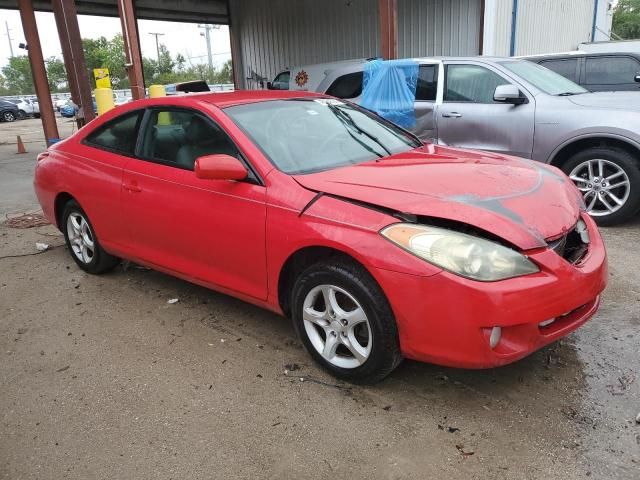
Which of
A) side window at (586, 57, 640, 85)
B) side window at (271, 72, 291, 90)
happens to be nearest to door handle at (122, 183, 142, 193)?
side window at (586, 57, 640, 85)

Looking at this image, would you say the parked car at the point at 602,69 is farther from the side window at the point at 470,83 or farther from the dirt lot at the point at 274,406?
the dirt lot at the point at 274,406

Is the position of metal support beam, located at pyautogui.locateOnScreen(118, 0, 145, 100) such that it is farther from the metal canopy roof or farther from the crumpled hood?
the metal canopy roof

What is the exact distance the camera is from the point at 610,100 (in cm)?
542

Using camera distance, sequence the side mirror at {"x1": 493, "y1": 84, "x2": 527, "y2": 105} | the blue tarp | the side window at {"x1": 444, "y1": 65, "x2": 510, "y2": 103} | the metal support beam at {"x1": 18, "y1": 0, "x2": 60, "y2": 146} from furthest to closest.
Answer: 1. the metal support beam at {"x1": 18, "y1": 0, "x2": 60, "y2": 146}
2. the blue tarp
3. the side window at {"x1": 444, "y1": 65, "x2": 510, "y2": 103}
4. the side mirror at {"x1": 493, "y1": 84, "x2": 527, "y2": 105}

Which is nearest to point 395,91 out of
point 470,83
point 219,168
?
point 470,83

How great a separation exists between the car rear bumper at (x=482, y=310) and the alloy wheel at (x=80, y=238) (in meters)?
2.97

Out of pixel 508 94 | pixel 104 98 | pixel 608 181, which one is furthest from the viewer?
pixel 104 98

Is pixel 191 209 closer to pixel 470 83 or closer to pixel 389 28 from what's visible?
pixel 470 83

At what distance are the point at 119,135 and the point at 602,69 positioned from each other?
7677 mm

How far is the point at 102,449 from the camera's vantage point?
8.05 ft

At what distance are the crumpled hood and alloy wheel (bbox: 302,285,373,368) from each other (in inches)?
155

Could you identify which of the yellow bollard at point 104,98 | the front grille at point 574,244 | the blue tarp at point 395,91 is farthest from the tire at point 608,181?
the yellow bollard at point 104,98

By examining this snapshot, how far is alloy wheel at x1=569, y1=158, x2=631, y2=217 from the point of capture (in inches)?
202

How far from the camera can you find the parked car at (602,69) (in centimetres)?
841
